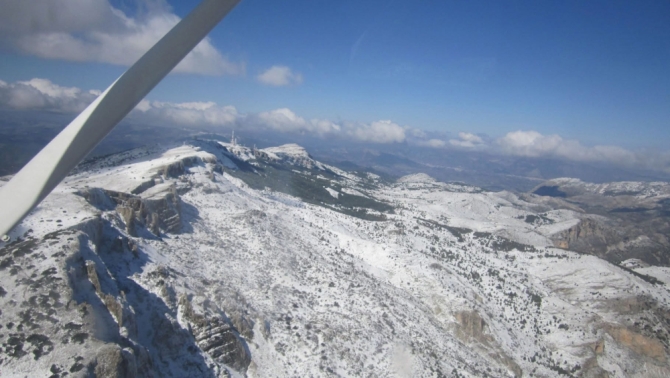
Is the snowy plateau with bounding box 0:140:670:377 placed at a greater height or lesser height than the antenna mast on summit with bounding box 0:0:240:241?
lesser

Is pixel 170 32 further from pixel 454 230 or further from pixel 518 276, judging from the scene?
pixel 454 230

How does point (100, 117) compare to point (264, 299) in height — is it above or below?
above

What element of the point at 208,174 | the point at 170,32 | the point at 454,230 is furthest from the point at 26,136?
the point at 454,230

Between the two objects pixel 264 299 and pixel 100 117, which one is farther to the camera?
pixel 264 299

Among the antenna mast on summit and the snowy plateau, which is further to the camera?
the snowy plateau

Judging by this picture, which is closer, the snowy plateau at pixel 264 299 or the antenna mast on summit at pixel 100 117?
the antenna mast on summit at pixel 100 117

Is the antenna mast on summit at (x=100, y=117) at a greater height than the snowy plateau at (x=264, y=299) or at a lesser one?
greater
